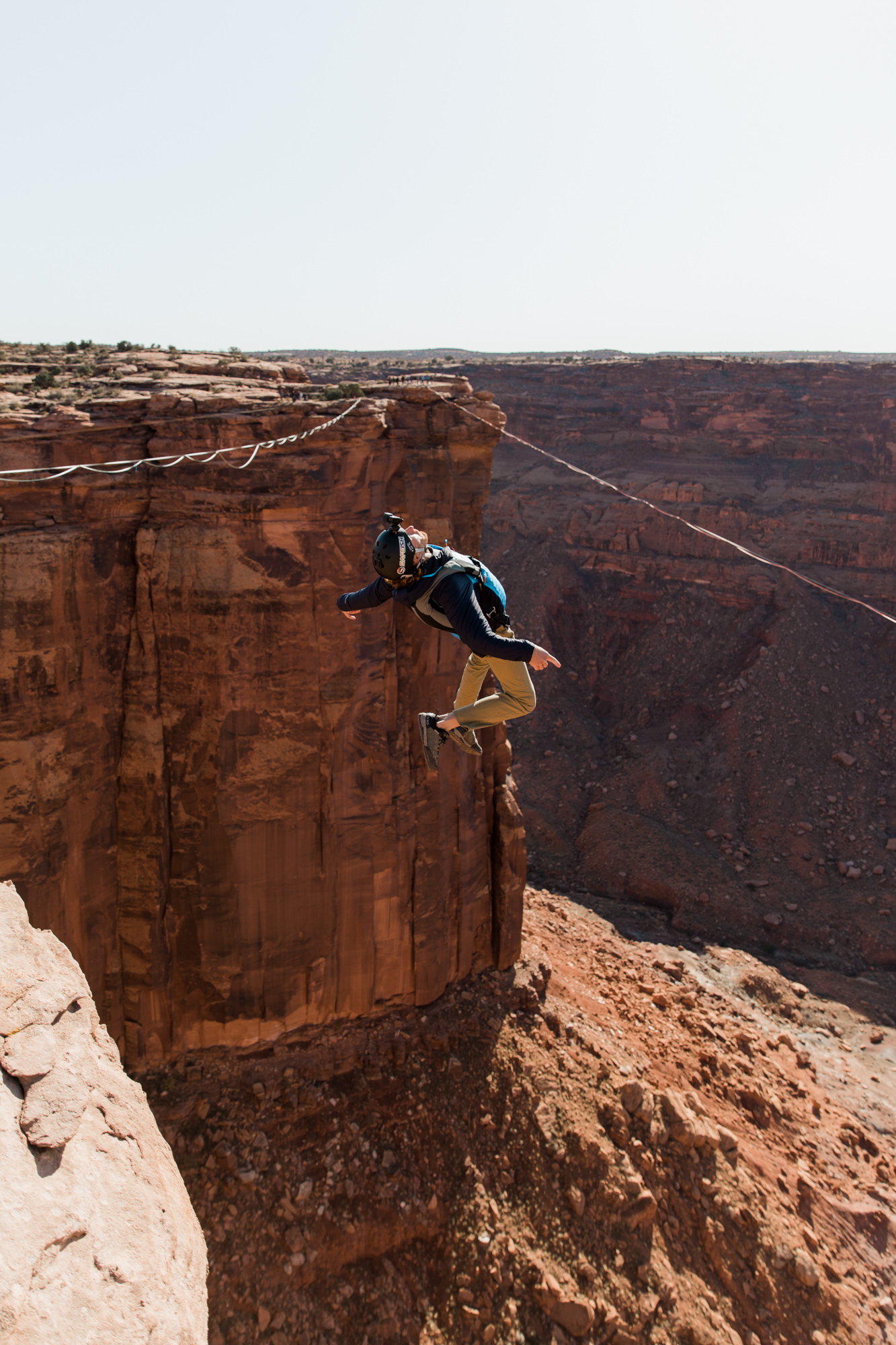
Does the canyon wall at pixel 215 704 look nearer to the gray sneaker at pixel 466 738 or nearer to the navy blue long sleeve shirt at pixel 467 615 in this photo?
the gray sneaker at pixel 466 738

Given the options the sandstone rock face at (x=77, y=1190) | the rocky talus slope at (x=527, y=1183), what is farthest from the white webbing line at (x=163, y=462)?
the rocky talus slope at (x=527, y=1183)

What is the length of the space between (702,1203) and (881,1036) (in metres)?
12.1

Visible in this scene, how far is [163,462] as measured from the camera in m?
13.8

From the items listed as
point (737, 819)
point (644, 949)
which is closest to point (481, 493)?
point (644, 949)

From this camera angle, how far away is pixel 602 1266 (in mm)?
14656

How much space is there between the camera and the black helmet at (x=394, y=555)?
8602mm

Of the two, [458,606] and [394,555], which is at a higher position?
[394,555]

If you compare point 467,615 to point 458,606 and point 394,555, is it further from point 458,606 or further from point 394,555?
point 394,555

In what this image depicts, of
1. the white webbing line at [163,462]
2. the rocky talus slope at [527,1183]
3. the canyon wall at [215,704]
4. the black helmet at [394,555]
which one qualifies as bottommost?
the rocky talus slope at [527,1183]

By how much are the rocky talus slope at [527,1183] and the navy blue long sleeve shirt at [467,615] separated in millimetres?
9883

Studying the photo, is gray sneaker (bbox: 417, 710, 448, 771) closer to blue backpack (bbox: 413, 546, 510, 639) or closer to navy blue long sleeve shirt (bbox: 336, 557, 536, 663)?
blue backpack (bbox: 413, 546, 510, 639)

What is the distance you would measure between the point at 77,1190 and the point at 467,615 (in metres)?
5.67

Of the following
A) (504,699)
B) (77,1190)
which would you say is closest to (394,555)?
(504,699)

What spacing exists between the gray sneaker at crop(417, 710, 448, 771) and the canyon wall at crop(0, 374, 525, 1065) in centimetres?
481
